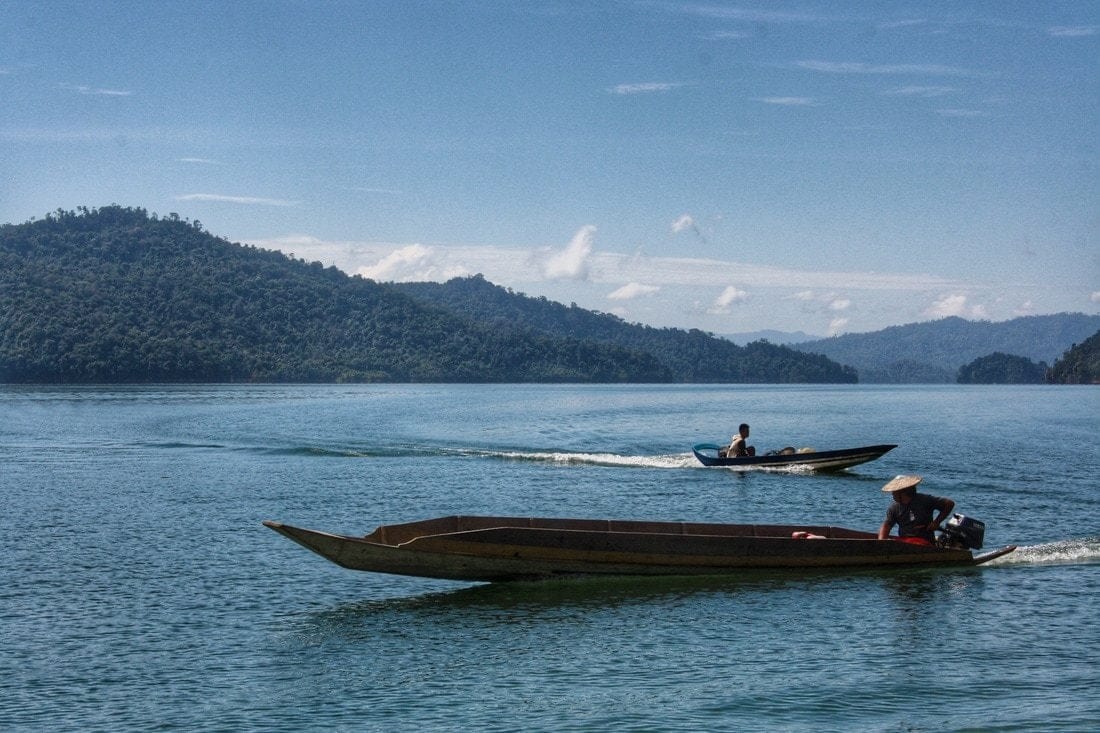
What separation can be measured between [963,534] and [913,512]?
1.15m

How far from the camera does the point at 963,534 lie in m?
23.4

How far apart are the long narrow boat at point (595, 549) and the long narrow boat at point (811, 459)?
2071cm

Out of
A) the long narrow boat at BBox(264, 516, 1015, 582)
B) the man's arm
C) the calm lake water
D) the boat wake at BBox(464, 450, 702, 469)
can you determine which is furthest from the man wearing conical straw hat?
the boat wake at BBox(464, 450, 702, 469)

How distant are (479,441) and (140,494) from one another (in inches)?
1169

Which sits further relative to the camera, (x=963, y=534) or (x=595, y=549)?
(x=963, y=534)

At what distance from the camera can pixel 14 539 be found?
2798 cm

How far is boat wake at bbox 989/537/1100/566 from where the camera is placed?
2430 cm

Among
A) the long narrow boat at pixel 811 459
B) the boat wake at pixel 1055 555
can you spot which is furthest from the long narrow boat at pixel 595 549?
the long narrow boat at pixel 811 459

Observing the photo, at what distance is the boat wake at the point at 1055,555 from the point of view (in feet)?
79.7

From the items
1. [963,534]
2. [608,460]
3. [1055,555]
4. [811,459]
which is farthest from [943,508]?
[608,460]

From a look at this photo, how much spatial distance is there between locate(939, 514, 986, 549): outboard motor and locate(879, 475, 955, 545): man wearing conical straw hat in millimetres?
272

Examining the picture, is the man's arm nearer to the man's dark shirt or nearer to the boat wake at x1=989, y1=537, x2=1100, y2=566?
the man's dark shirt

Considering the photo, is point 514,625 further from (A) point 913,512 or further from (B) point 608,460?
(B) point 608,460

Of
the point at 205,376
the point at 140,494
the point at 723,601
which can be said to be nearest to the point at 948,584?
the point at 723,601
